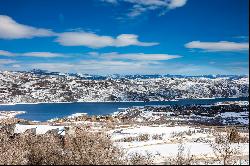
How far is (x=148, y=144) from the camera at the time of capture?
67.9 meters

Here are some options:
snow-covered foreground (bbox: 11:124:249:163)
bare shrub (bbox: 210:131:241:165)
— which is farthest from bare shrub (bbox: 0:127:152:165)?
snow-covered foreground (bbox: 11:124:249:163)

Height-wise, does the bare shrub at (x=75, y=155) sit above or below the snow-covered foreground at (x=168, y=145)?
above

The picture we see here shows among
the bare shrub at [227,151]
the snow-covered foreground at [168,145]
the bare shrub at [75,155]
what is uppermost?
the bare shrub at [75,155]

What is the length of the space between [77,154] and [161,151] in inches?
1123

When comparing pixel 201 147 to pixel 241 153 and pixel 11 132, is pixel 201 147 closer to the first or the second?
pixel 241 153

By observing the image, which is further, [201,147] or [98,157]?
[201,147]

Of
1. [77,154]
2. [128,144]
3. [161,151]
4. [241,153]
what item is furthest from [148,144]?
[77,154]

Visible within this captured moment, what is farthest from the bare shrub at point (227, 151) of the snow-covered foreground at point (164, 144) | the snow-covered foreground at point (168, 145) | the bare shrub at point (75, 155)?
the bare shrub at point (75, 155)

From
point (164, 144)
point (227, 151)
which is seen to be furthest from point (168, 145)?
point (227, 151)

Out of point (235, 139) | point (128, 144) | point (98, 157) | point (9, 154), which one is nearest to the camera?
point (98, 157)

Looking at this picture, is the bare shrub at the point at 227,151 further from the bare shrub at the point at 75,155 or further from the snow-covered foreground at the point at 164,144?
the bare shrub at the point at 75,155

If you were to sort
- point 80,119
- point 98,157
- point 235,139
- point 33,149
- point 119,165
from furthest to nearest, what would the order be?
point 80,119 → point 235,139 → point 33,149 → point 98,157 → point 119,165

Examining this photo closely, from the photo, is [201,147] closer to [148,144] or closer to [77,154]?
[148,144]

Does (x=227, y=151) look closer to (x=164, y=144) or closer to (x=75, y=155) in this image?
(x=75, y=155)
